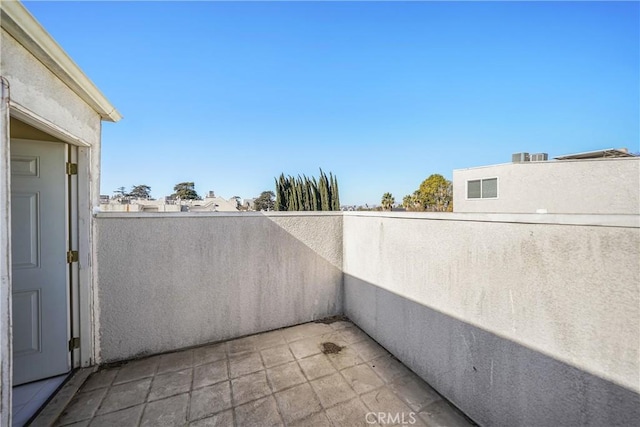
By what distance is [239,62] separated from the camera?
6.17 m

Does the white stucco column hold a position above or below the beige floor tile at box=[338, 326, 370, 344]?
above

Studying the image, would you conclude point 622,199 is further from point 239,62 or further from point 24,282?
point 24,282

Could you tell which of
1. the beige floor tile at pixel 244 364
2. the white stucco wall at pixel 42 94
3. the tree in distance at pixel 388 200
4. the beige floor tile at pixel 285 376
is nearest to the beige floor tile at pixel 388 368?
the beige floor tile at pixel 285 376

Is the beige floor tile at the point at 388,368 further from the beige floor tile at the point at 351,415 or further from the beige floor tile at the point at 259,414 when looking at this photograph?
the beige floor tile at the point at 259,414

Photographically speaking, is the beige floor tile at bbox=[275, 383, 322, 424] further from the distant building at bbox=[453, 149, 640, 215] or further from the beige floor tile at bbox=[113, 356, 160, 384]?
the distant building at bbox=[453, 149, 640, 215]

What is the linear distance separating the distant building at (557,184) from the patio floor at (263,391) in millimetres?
11061

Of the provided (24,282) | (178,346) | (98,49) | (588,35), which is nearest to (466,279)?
(178,346)

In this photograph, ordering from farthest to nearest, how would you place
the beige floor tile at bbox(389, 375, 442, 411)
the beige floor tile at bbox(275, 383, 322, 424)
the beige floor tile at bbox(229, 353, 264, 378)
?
the beige floor tile at bbox(229, 353, 264, 378), the beige floor tile at bbox(389, 375, 442, 411), the beige floor tile at bbox(275, 383, 322, 424)

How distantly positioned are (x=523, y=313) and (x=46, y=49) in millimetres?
4218

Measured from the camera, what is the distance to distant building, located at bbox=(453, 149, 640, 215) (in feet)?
31.4

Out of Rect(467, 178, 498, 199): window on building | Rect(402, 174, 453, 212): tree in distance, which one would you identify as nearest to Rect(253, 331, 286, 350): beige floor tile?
Rect(467, 178, 498, 199): window on building

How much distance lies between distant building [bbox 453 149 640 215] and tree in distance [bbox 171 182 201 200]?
43.6 m

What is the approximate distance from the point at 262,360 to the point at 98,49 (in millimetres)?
5263

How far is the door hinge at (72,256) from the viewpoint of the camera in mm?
2627
